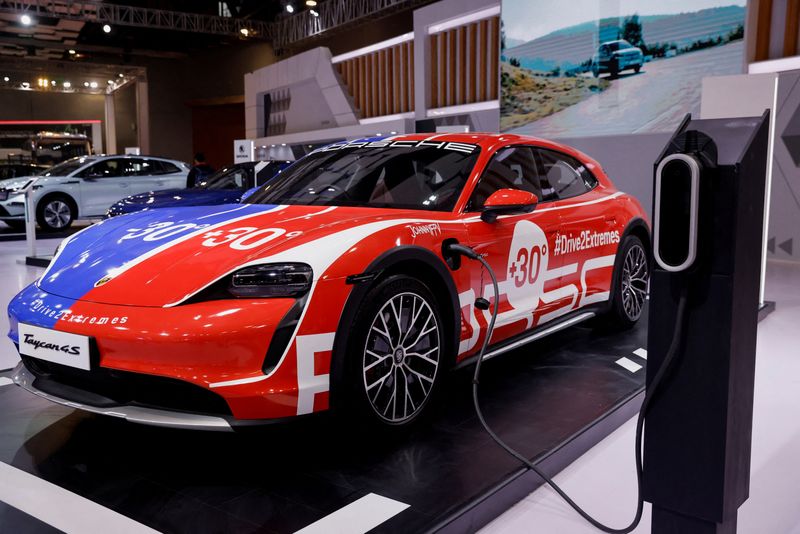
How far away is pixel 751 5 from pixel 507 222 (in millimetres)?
6600

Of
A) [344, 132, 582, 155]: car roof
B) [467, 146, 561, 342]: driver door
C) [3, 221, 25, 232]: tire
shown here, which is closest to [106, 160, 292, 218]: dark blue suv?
[344, 132, 582, 155]: car roof

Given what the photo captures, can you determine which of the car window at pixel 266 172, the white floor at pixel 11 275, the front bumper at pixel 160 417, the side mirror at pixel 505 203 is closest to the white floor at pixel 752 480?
the white floor at pixel 11 275

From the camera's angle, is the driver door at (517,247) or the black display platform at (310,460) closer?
the black display platform at (310,460)

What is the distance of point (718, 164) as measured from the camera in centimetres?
144

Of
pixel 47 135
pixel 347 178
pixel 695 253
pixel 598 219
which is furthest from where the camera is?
pixel 47 135

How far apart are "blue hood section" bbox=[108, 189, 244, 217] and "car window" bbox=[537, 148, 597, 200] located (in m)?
4.40

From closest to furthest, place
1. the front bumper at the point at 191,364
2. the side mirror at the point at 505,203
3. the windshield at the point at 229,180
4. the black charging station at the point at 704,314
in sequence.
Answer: the black charging station at the point at 704,314 < the front bumper at the point at 191,364 < the side mirror at the point at 505,203 < the windshield at the point at 229,180

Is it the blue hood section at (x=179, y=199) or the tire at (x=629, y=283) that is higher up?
the blue hood section at (x=179, y=199)

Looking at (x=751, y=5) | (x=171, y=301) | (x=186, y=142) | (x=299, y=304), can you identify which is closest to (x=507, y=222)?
(x=299, y=304)

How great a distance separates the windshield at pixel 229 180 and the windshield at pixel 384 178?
16.6 feet

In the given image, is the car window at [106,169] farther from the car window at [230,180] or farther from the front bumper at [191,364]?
the front bumper at [191,364]

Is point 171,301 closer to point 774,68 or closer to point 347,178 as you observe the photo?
point 347,178

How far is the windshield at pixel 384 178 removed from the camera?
2967 mm

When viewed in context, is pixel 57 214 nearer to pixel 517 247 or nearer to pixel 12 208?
pixel 12 208
